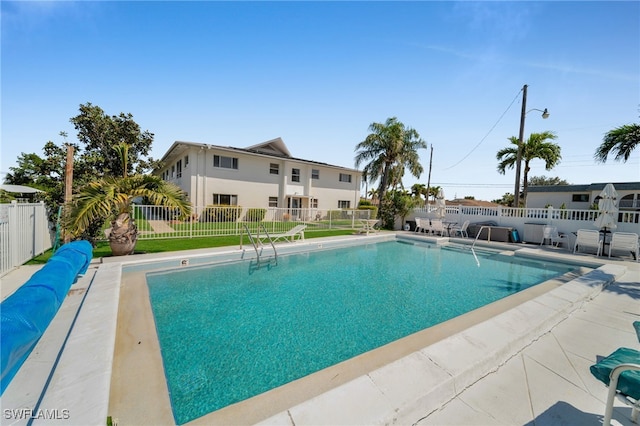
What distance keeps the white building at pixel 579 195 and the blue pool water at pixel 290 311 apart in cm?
2787

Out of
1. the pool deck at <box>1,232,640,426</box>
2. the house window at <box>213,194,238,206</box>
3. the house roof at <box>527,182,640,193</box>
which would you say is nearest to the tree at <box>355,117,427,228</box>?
the house window at <box>213,194,238,206</box>

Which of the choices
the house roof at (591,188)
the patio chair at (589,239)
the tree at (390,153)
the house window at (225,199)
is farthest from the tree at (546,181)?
the house window at (225,199)

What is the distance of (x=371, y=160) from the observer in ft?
74.0

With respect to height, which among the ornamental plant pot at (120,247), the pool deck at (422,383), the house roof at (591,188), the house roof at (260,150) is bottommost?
the pool deck at (422,383)

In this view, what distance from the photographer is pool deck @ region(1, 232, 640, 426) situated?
2.18 m

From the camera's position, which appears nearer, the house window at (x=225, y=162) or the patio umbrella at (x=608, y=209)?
the patio umbrella at (x=608, y=209)

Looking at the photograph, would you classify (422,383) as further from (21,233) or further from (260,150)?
(260,150)

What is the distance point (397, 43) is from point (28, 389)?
13.3m

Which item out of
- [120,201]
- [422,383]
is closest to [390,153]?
[120,201]

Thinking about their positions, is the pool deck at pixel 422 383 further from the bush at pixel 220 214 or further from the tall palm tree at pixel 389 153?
the tall palm tree at pixel 389 153

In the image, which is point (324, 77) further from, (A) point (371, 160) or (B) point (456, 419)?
(B) point (456, 419)

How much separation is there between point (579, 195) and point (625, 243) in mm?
27328

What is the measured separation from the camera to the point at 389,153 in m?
21.8

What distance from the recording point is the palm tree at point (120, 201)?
7016 mm
